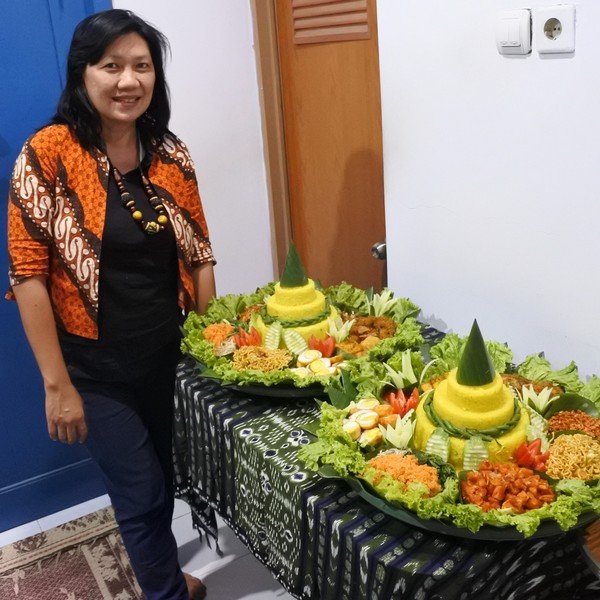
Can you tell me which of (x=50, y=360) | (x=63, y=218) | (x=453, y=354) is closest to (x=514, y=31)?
(x=453, y=354)

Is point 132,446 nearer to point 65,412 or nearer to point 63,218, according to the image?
point 65,412

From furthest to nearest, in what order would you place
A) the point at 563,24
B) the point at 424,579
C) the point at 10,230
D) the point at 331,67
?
1. the point at 331,67
2. the point at 10,230
3. the point at 563,24
4. the point at 424,579

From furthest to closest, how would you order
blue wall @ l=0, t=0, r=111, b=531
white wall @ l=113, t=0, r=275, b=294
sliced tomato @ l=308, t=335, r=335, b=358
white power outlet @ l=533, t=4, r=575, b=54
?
white wall @ l=113, t=0, r=275, b=294 → blue wall @ l=0, t=0, r=111, b=531 → sliced tomato @ l=308, t=335, r=335, b=358 → white power outlet @ l=533, t=4, r=575, b=54

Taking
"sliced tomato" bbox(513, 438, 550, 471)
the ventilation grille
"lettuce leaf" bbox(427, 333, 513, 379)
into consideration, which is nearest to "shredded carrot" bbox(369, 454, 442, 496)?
"sliced tomato" bbox(513, 438, 550, 471)

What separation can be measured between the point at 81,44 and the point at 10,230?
409mm

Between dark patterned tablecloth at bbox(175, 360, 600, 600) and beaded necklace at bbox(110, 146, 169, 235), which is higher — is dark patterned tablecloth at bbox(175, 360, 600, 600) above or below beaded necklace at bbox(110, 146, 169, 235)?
below

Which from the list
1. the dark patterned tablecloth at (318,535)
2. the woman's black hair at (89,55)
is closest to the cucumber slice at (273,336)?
the dark patterned tablecloth at (318,535)

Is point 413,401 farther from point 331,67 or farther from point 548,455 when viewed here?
point 331,67

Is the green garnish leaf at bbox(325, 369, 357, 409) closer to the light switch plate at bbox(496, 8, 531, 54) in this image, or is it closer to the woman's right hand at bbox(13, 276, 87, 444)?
the woman's right hand at bbox(13, 276, 87, 444)

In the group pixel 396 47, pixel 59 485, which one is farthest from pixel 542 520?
pixel 59 485

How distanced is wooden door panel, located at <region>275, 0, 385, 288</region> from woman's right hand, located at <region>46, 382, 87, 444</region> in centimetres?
100

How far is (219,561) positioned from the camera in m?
2.07

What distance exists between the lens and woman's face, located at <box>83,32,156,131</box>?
4.83ft

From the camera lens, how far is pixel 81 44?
1.47 metres
